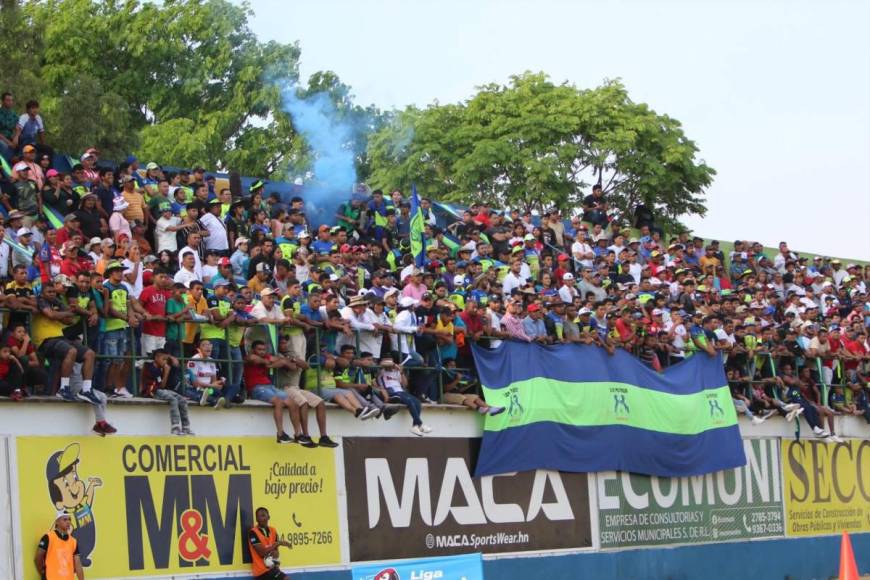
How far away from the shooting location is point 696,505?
2716 cm

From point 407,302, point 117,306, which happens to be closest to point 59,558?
point 117,306

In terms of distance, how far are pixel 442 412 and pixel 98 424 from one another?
655 cm

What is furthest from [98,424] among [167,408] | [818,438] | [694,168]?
[694,168]

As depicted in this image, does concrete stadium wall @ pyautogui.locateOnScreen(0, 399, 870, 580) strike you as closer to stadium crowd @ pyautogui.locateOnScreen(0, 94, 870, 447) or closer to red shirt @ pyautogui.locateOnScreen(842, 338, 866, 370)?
stadium crowd @ pyautogui.locateOnScreen(0, 94, 870, 447)

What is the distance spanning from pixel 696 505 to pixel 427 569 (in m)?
7.16

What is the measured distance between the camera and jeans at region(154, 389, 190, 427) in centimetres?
1852

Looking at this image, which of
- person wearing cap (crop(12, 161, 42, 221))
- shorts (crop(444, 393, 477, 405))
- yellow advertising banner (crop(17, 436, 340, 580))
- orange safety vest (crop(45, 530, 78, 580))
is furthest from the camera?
shorts (crop(444, 393, 477, 405))

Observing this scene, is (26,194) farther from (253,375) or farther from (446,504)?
(446,504)

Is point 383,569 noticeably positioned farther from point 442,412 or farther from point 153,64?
point 153,64

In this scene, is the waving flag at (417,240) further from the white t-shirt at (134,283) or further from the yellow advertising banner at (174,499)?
the white t-shirt at (134,283)

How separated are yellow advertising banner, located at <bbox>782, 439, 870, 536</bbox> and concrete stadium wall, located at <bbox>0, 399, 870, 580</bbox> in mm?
186

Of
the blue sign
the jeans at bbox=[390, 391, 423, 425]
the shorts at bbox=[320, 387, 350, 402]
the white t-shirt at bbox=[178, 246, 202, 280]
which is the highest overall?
the white t-shirt at bbox=[178, 246, 202, 280]

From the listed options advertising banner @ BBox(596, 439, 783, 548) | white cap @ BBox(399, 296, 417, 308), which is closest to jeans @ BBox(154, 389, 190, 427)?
white cap @ BBox(399, 296, 417, 308)

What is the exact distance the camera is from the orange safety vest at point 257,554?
19.1m
